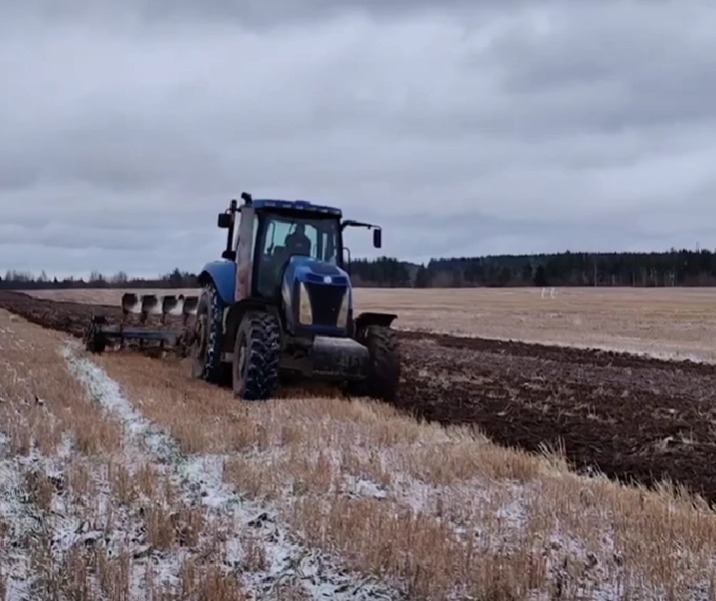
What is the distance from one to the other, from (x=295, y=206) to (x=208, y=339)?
8.27 feet

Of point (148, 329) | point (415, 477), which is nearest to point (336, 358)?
point (415, 477)

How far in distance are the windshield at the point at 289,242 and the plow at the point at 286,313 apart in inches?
0.5

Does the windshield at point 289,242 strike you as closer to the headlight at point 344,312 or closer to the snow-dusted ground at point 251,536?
the headlight at point 344,312

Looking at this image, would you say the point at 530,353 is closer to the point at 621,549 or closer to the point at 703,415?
the point at 703,415

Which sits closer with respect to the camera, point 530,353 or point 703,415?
point 703,415

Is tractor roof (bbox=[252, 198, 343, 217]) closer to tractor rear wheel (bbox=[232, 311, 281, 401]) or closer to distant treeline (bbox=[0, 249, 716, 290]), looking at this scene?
tractor rear wheel (bbox=[232, 311, 281, 401])

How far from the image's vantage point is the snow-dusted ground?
179 inches

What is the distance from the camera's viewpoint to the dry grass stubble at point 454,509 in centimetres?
462

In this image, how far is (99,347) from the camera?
1722 centimetres

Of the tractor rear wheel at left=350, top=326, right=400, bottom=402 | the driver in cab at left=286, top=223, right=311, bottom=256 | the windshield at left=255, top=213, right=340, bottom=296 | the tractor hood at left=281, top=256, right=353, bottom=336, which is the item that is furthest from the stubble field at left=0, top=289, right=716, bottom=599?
the driver in cab at left=286, top=223, right=311, bottom=256

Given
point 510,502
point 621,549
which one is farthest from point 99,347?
point 621,549

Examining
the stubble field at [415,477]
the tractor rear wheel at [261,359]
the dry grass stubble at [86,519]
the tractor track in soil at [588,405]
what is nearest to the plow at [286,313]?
the tractor rear wheel at [261,359]

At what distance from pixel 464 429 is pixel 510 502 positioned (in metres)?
3.13

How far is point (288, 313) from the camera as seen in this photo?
11.4 meters
